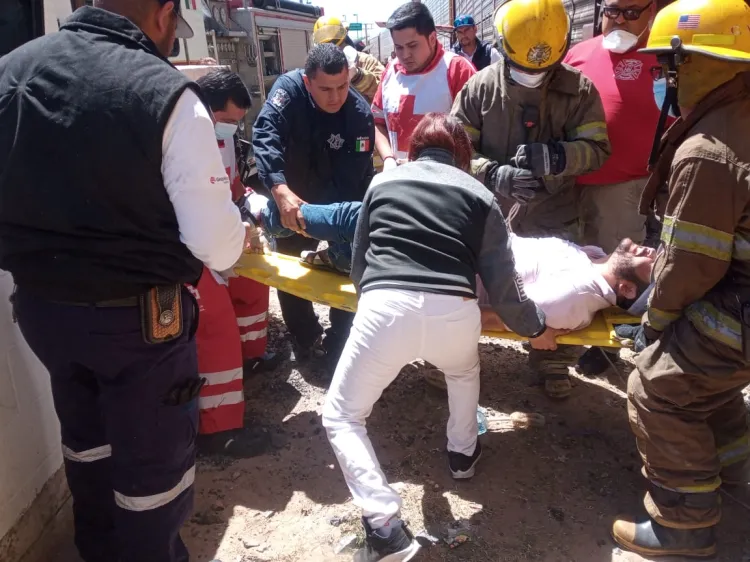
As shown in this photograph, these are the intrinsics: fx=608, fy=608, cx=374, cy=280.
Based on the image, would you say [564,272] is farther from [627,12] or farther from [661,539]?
[627,12]

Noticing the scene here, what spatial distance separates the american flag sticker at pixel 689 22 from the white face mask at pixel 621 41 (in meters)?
1.31

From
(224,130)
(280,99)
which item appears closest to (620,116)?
(280,99)

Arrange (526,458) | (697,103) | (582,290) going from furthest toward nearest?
(526,458), (582,290), (697,103)

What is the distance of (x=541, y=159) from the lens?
3.03m

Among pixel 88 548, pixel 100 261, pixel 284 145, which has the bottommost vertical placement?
pixel 88 548

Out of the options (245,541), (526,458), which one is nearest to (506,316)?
(526,458)

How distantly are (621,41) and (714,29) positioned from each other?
1360 millimetres

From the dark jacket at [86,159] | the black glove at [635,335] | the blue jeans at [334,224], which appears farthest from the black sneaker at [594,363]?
the dark jacket at [86,159]

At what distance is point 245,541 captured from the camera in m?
2.61

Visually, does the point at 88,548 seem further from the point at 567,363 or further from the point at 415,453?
the point at 567,363

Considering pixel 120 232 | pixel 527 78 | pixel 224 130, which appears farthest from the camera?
pixel 224 130

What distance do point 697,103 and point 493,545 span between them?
6.14 feet

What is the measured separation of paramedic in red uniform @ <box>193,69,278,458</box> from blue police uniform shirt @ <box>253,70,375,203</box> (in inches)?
9.1

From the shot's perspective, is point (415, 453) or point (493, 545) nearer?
point (493, 545)
